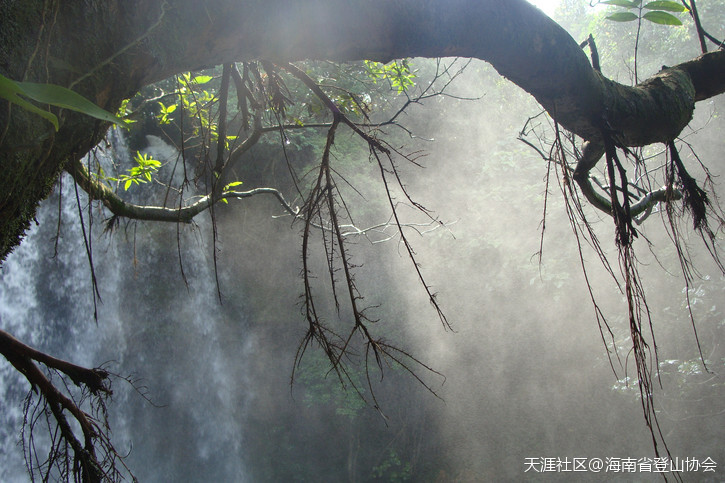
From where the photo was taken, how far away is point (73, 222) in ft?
22.4

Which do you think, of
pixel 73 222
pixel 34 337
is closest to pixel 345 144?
pixel 73 222

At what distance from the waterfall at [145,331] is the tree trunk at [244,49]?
595cm

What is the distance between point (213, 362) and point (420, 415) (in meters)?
4.19

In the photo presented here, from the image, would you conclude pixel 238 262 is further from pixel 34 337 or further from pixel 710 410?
pixel 710 410

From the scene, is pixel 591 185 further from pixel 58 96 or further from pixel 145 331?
pixel 145 331

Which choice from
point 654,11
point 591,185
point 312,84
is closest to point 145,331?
point 312,84

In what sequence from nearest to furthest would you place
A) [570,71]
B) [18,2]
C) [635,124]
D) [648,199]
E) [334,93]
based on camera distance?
[18,2], [570,71], [635,124], [648,199], [334,93]

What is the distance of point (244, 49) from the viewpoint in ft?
3.10

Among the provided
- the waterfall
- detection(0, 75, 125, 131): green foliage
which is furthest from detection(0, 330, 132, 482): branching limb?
the waterfall

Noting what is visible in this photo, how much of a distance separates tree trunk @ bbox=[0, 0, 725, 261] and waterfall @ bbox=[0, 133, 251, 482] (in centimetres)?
595

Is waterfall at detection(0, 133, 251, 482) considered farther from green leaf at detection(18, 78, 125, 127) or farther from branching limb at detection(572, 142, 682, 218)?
green leaf at detection(18, 78, 125, 127)

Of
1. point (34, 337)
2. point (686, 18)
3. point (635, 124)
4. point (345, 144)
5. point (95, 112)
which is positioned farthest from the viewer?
point (686, 18)

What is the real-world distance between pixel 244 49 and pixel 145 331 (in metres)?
8.03

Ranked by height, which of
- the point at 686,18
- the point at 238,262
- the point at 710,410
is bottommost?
the point at 710,410
